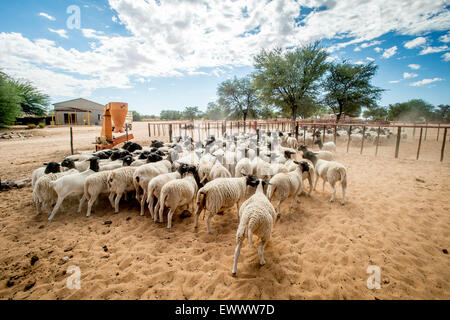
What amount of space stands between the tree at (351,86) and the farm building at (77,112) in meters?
41.2

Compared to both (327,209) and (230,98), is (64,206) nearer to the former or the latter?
(327,209)

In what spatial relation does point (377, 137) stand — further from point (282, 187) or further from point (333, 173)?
point (282, 187)

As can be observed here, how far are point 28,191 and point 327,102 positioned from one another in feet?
94.0

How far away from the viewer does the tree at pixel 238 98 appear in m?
33.0

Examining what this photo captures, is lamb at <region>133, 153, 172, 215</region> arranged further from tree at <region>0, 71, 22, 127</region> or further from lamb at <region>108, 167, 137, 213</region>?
tree at <region>0, 71, 22, 127</region>

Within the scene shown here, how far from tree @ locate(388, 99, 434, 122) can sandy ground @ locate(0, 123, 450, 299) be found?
47869mm

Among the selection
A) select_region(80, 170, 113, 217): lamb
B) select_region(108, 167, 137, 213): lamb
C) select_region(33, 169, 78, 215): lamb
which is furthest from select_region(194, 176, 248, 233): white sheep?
select_region(33, 169, 78, 215): lamb

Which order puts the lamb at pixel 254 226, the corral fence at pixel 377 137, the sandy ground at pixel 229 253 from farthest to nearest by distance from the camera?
the corral fence at pixel 377 137
the lamb at pixel 254 226
the sandy ground at pixel 229 253

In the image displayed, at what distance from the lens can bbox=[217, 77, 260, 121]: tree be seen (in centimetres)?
3300

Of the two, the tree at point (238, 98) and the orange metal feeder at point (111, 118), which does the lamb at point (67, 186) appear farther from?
the tree at point (238, 98)

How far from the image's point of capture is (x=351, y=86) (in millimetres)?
23125

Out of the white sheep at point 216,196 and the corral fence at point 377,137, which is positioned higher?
the corral fence at point 377,137

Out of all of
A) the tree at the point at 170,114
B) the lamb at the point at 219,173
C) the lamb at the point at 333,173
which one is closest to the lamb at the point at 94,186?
the lamb at the point at 219,173
